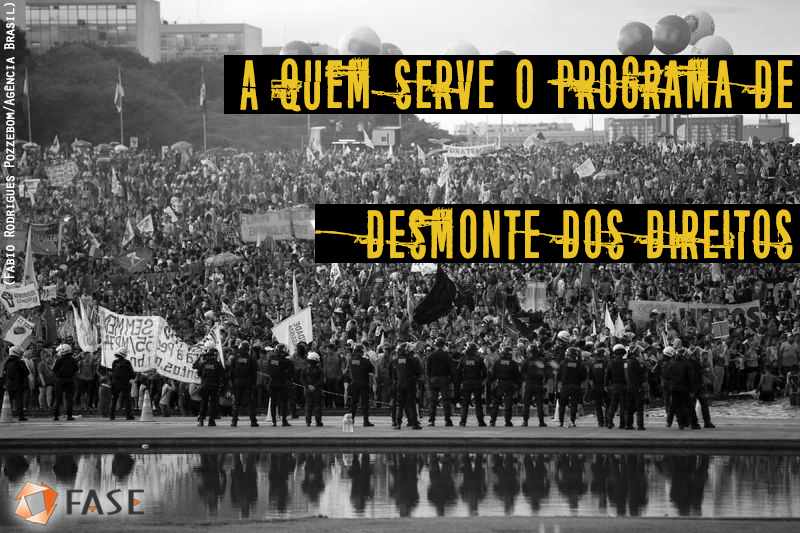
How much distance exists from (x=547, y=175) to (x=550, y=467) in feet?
104

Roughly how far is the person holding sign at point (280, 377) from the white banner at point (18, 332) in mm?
8091

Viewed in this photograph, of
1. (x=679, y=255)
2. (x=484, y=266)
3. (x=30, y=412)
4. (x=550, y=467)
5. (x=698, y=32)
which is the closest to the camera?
(x=550, y=467)

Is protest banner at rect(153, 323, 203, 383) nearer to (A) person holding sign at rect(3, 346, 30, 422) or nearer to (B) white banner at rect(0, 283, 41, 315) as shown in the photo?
(A) person holding sign at rect(3, 346, 30, 422)

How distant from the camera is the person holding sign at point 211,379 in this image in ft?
85.3

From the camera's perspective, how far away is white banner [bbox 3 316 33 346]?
31812mm

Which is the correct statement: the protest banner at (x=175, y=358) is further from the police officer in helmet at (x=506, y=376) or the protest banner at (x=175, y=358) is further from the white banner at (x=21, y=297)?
the white banner at (x=21, y=297)

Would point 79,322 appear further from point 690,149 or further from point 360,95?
point 690,149

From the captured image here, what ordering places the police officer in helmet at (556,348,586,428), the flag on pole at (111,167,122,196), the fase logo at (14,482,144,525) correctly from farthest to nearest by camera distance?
the flag on pole at (111,167,122,196), the police officer in helmet at (556,348,586,428), the fase logo at (14,482,144,525)

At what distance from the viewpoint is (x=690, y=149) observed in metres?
52.7

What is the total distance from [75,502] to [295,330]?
41.4 ft

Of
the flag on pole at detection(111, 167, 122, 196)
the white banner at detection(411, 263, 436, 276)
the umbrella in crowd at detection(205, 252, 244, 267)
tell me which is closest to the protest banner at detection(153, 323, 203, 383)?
the white banner at detection(411, 263, 436, 276)

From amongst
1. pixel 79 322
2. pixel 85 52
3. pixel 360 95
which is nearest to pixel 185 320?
pixel 79 322

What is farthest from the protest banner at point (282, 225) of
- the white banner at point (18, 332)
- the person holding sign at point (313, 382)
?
the person holding sign at point (313, 382)

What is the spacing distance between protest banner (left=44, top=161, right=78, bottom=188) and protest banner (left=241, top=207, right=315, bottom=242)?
12.2 m
